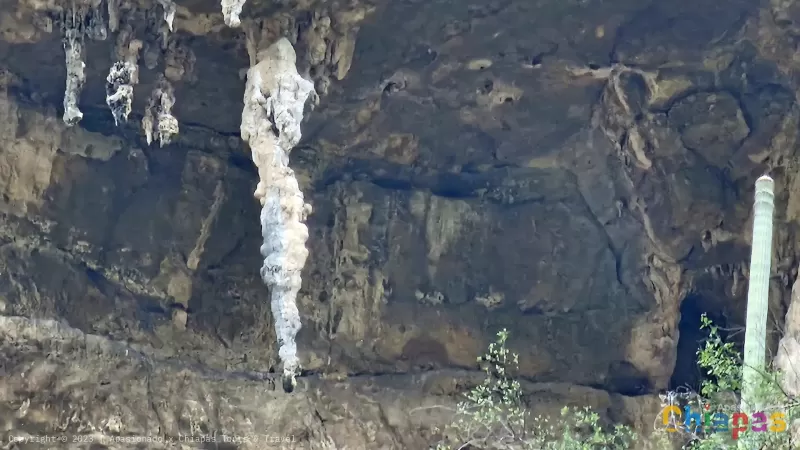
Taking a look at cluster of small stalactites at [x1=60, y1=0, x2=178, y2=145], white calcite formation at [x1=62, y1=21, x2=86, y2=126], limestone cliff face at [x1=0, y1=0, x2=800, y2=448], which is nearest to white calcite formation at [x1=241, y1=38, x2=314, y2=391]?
limestone cliff face at [x1=0, y1=0, x2=800, y2=448]

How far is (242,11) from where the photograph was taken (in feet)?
25.3

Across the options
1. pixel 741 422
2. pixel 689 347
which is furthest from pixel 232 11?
pixel 689 347

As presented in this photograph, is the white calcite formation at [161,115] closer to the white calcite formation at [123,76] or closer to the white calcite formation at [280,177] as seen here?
the white calcite formation at [123,76]

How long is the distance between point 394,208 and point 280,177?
2494 mm

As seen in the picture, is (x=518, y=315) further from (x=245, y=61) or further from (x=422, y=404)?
(x=245, y=61)

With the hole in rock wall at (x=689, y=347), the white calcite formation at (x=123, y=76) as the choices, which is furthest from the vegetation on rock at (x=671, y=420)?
→ the white calcite formation at (x=123, y=76)

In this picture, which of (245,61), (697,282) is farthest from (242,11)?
(697,282)

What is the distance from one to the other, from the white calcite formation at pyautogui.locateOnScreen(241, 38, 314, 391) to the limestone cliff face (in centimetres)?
41

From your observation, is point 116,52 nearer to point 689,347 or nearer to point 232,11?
point 232,11

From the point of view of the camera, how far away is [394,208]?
973 centimetres

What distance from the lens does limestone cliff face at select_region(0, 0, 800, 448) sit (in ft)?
27.6

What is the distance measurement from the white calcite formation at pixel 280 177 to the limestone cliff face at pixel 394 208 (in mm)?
409

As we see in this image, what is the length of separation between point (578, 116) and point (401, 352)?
287 cm

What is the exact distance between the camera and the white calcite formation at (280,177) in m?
7.23
